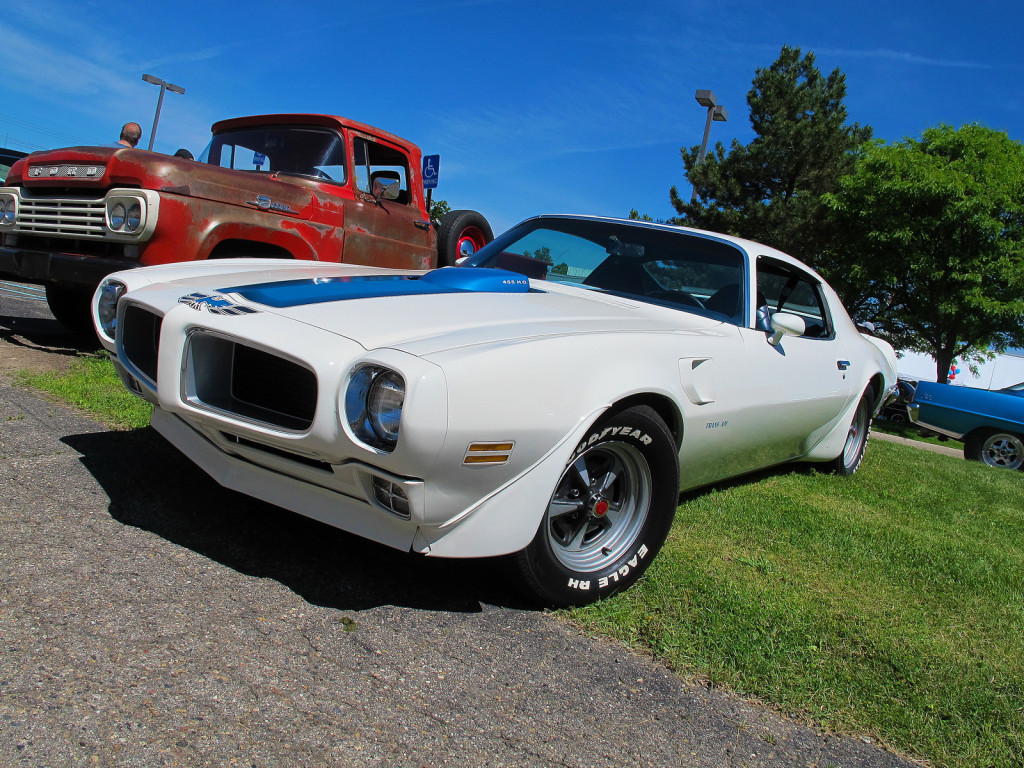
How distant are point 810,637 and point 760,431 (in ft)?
3.92

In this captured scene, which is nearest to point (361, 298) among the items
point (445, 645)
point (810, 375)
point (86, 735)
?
point (445, 645)

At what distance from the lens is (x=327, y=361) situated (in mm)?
2080

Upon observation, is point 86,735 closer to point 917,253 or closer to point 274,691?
point 274,691

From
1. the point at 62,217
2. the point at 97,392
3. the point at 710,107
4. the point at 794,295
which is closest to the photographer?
the point at 97,392

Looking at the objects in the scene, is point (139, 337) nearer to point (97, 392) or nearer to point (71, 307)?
point (97, 392)

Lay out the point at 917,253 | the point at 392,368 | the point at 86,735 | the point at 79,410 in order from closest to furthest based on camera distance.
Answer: the point at 86,735 → the point at 392,368 → the point at 79,410 → the point at 917,253

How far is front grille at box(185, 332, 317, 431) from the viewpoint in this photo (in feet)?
7.68

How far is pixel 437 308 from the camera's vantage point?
2.60 metres

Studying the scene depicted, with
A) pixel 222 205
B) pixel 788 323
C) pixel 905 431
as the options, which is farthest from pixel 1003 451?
pixel 222 205

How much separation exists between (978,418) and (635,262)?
7521 mm

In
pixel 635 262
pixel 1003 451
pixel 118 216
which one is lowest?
pixel 1003 451

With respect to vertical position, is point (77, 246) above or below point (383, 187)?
below

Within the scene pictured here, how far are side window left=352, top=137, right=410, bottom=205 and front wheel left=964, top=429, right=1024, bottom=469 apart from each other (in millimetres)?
7148

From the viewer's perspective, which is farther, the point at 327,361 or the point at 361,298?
the point at 361,298
